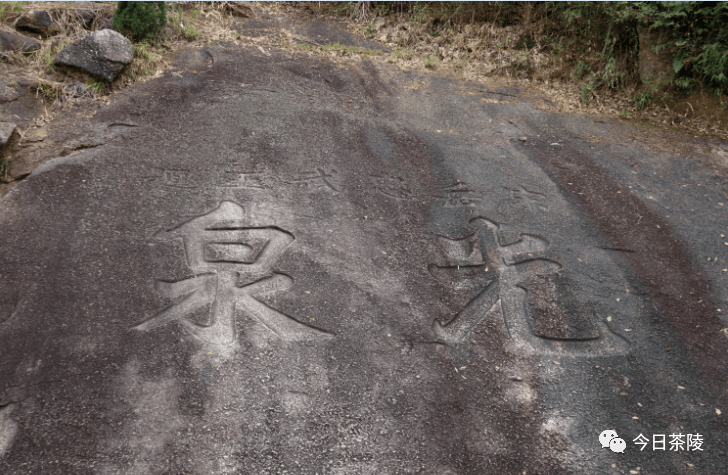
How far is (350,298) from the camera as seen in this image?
347 cm

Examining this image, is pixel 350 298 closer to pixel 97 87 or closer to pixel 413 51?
pixel 97 87

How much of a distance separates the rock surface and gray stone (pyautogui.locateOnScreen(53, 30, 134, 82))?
420mm

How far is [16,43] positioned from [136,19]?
1.37m

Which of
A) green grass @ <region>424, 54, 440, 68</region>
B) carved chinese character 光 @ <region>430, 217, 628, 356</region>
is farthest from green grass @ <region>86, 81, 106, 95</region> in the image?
green grass @ <region>424, 54, 440, 68</region>

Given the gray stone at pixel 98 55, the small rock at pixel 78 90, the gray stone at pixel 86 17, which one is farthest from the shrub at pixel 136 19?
the small rock at pixel 78 90

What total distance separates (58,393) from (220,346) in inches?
37.3

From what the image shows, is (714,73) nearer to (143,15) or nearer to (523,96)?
(523,96)

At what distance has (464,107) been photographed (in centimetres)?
597

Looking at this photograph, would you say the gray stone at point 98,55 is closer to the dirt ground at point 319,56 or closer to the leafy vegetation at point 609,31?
the dirt ground at point 319,56

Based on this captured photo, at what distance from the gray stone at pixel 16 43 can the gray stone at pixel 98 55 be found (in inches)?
20.1

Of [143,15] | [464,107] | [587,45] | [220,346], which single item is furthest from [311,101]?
[587,45]

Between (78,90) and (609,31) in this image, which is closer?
(78,90)

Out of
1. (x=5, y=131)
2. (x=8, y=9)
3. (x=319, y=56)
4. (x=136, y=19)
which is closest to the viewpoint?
(x=5, y=131)

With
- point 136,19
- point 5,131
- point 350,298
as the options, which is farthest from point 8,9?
point 350,298
